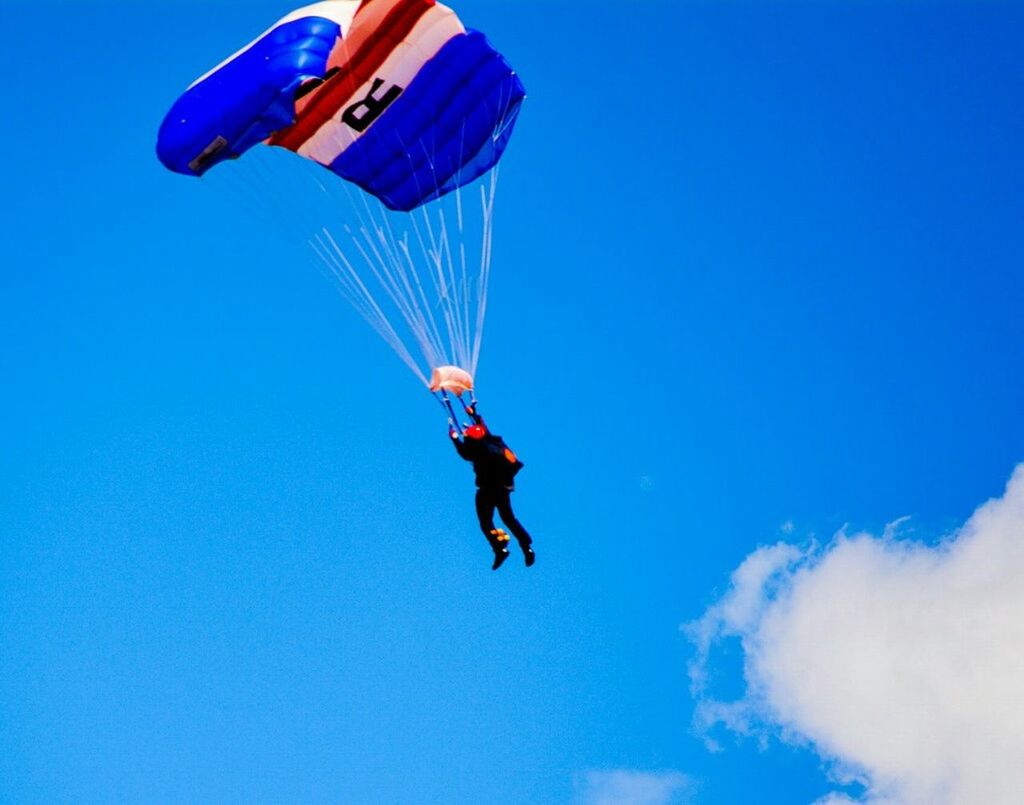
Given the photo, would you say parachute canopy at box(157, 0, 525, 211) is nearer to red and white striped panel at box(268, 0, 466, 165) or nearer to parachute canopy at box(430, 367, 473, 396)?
Result: red and white striped panel at box(268, 0, 466, 165)

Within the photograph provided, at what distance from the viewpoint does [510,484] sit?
2089 cm

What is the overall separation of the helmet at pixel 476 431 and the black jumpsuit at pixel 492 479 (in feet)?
0.13

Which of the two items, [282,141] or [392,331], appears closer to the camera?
[392,331]

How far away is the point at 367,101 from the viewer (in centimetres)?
2297

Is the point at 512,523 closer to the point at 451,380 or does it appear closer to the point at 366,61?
the point at 451,380

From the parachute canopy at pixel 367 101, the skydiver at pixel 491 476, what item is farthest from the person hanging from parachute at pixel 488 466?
the parachute canopy at pixel 367 101

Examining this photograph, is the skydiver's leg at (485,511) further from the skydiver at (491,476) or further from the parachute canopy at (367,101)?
the parachute canopy at (367,101)

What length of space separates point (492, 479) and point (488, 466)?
175mm

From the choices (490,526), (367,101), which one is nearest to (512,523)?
(490,526)

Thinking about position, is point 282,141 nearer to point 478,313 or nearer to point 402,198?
point 402,198

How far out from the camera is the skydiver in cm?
2069

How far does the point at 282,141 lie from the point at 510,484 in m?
5.78

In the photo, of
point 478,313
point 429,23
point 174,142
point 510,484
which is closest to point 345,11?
point 429,23

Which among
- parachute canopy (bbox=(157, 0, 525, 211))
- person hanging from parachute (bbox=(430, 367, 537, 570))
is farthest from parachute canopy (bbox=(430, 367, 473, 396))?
parachute canopy (bbox=(157, 0, 525, 211))
